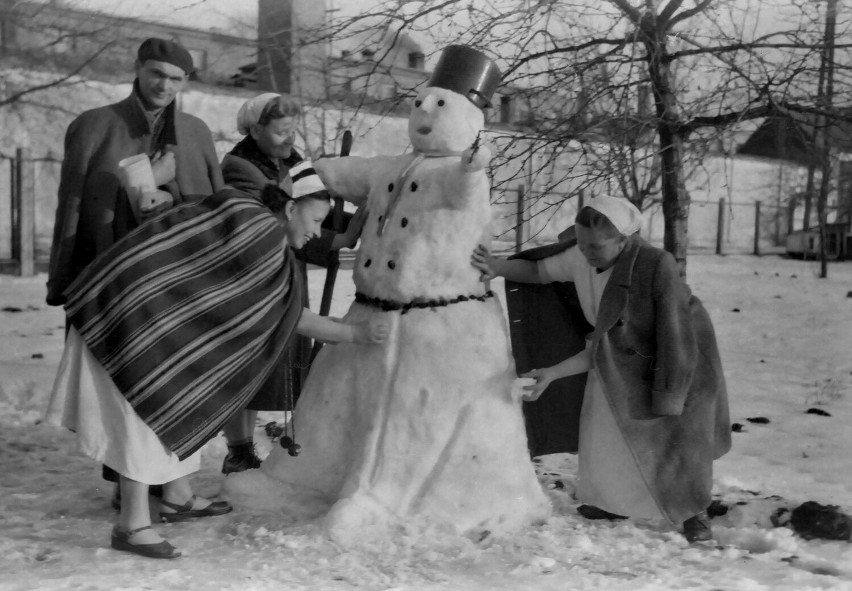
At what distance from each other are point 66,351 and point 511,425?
5.27 ft

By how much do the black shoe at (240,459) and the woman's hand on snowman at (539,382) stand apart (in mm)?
1401

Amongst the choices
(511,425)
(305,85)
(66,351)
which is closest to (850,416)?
(511,425)

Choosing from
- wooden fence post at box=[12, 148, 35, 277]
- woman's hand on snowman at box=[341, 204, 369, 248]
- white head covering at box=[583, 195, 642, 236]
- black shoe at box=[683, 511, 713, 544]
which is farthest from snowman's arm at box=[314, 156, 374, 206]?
wooden fence post at box=[12, 148, 35, 277]

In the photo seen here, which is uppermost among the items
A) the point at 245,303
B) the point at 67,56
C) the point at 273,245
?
the point at 67,56

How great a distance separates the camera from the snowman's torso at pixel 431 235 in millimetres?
3457

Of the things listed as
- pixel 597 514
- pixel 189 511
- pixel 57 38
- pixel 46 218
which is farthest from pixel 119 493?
pixel 46 218

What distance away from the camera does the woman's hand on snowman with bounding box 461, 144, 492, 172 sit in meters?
3.30

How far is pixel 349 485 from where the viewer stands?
3434 millimetres

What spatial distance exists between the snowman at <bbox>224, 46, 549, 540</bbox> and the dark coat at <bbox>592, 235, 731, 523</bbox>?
413 mm

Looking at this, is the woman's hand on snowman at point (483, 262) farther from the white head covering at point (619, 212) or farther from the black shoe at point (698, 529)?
the black shoe at point (698, 529)

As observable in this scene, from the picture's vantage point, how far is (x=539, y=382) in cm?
347

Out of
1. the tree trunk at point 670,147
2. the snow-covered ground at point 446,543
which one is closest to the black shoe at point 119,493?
the snow-covered ground at point 446,543

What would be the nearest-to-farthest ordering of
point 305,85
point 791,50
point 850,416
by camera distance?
point 791,50 → point 850,416 → point 305,85

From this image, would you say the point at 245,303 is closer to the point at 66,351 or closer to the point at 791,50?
the point at 66,351
